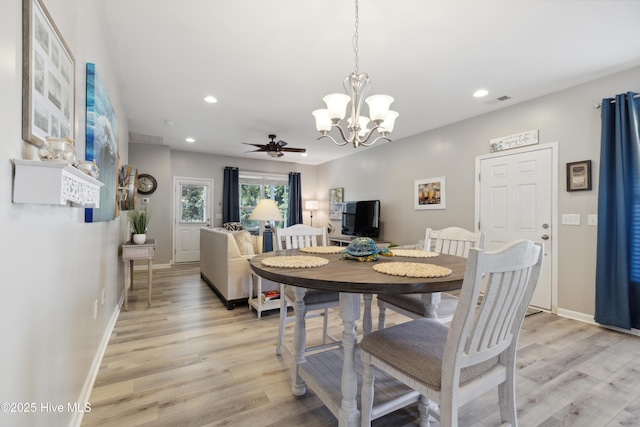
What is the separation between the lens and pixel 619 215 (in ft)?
8.89

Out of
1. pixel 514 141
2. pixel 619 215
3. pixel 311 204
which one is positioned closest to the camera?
pixel 619 215

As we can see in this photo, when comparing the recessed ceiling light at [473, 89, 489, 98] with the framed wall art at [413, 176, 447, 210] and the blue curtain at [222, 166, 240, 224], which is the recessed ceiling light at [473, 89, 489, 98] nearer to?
the framed wall art at [413, 176, 447, 210]

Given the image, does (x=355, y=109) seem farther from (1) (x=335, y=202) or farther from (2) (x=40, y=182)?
(1) (x=335, y=202)

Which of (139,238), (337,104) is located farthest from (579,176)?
(139,238)

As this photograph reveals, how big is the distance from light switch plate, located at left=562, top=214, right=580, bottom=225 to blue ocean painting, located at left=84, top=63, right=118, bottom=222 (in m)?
4.26

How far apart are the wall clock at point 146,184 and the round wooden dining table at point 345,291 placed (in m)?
5.03

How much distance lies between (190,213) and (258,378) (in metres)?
5.38

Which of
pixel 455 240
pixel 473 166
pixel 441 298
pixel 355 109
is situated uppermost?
pixel 355 109

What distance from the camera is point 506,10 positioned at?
2.00 m

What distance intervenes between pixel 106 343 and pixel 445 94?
415cm

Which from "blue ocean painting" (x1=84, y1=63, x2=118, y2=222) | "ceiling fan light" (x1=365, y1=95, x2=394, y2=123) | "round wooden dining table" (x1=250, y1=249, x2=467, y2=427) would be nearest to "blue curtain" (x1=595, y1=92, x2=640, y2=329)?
"round wooden dining table" (x1=250, y1=249, x2=467, y2=427)

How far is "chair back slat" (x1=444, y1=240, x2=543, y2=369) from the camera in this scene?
0.92 metres

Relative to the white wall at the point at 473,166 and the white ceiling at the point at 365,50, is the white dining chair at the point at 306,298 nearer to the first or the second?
the white ceiling at the point at 365,50

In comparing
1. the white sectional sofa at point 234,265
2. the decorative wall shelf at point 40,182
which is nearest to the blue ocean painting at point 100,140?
the decorative wall shelf at point 40,182
